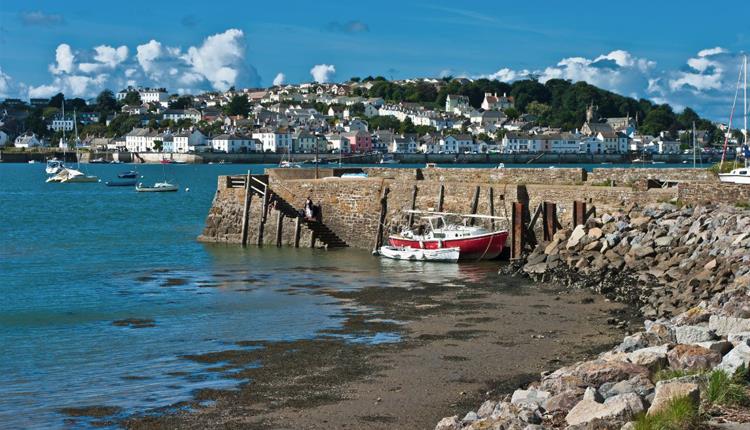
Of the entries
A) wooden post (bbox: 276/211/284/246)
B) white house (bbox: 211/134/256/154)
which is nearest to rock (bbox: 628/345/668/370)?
wooden post (bbox: 276/211/284/246)

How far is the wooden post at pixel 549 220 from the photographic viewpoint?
88.9 feet

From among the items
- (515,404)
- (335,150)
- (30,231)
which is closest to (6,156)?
(335,150)

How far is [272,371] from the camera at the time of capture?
1504cm

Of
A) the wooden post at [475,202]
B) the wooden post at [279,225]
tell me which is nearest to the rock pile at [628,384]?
the wooden post at [475,202]

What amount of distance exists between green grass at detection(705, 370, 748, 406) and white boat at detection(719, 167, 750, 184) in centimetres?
1949

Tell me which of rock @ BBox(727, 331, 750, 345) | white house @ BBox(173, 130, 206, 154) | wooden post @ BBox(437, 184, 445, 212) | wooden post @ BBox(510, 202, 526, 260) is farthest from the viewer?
white house @ BBox(173, 130, 206, 154)

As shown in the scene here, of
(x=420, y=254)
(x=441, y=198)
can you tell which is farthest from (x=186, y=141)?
(x=420, y=254)

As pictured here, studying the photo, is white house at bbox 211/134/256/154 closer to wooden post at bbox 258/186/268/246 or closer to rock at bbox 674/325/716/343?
wooden post at bbox 258/186/268/246

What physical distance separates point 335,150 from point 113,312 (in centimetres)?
17372

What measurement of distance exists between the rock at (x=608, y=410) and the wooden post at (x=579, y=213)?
17202mm

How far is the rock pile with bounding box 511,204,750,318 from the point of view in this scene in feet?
61.4

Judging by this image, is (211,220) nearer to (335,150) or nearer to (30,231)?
(30,231)

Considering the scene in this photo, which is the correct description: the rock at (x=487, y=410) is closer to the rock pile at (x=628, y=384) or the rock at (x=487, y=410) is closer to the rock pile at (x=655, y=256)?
the rock pile at (x=628, y=384)

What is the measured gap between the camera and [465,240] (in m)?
27.3
